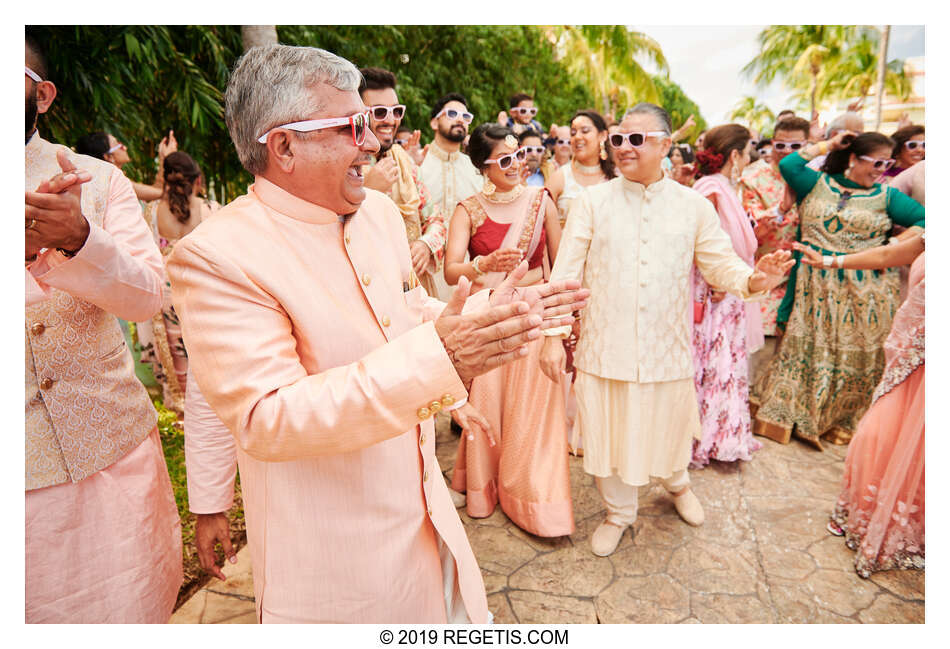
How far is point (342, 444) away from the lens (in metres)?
1.12

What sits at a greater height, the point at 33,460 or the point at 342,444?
the point at 342,444

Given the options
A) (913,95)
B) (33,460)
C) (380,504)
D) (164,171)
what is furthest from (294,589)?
(913,95)

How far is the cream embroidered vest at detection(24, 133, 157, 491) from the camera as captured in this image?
166cm

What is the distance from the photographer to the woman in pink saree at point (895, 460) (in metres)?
2.75

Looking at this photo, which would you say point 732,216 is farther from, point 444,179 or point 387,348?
point 387,348

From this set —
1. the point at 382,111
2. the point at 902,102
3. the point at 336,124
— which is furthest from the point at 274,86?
the point at 902,102

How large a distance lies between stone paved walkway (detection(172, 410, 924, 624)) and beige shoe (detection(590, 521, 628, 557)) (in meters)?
0.04

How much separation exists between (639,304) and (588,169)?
7.42 feet

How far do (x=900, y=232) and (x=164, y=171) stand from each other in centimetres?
559

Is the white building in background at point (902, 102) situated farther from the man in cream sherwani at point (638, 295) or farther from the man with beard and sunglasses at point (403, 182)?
the man with beard and sunglasses at point (403, 182)

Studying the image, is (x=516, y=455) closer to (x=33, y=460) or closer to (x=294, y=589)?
(x=294, y=589)

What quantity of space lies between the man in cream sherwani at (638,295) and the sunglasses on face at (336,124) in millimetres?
1544

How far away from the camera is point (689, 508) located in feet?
11.1

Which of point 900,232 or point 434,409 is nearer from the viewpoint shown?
point 434,409
